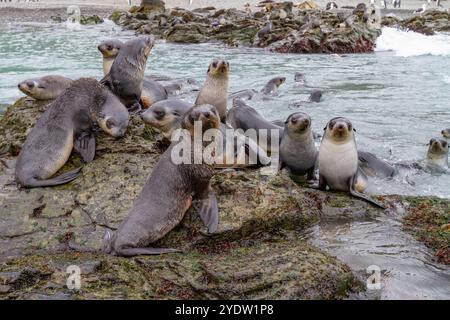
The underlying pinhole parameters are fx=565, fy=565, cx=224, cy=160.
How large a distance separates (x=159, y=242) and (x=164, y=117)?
1902 millimetres

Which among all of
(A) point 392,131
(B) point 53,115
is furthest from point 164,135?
(A) point 392,131

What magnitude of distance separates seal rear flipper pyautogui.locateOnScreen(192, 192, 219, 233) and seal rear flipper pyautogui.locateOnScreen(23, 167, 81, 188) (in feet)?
4.31

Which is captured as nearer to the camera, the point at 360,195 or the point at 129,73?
the point at 360,195

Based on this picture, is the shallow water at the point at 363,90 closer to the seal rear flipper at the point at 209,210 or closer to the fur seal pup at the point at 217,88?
the seal rear flipper at the point at 209,210

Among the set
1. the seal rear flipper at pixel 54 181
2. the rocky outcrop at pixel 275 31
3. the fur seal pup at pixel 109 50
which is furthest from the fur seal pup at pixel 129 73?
the rocky outcrop at pixel 275 31

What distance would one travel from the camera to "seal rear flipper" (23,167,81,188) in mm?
5102

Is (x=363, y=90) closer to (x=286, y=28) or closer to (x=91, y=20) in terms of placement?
(x=286, y=28)

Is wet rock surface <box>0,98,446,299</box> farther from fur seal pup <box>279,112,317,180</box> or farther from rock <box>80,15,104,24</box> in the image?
rock <box>80,15,104,24</box>

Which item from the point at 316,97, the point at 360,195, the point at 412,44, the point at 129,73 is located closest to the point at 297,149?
the point at 360,195

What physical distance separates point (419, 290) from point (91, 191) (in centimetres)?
281

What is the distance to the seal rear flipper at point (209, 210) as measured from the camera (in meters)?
4.41

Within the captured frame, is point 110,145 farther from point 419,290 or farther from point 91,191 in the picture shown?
point 419,290

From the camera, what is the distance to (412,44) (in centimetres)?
2267
